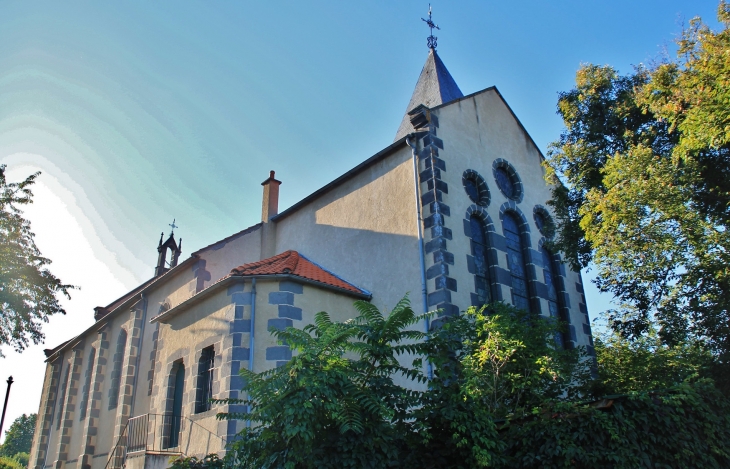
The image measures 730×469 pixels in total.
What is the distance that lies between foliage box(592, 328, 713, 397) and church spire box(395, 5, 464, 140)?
9056 millimetres

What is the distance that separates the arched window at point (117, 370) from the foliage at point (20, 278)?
8.86ft

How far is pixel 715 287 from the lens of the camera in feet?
39.4

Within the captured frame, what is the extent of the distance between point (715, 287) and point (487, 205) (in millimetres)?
5436

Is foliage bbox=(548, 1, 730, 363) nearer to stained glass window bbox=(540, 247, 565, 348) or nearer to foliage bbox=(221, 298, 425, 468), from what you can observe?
stained glass window bbox=(540, 247, 565, 348)

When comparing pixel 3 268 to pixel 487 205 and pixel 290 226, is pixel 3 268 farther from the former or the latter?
pixel 487 205

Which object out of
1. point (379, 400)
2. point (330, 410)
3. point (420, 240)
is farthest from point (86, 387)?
point (379, 400)

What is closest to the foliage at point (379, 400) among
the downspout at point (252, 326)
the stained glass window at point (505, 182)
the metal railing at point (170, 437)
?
the downspout at point (252, 326)

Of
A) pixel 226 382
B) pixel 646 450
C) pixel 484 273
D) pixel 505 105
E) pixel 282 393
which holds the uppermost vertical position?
pixel 505 105

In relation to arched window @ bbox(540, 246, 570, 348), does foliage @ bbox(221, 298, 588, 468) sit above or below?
below

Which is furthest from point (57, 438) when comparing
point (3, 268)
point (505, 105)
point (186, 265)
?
point (505, 105)

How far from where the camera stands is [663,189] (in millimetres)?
11242

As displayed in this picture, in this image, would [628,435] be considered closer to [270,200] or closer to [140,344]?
[270,200]

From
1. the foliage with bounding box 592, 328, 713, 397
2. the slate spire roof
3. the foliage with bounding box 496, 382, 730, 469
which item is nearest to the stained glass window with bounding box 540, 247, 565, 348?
the foliage with bounding box 592, 328, 713, 397

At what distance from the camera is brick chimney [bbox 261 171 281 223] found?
19.9 metres
